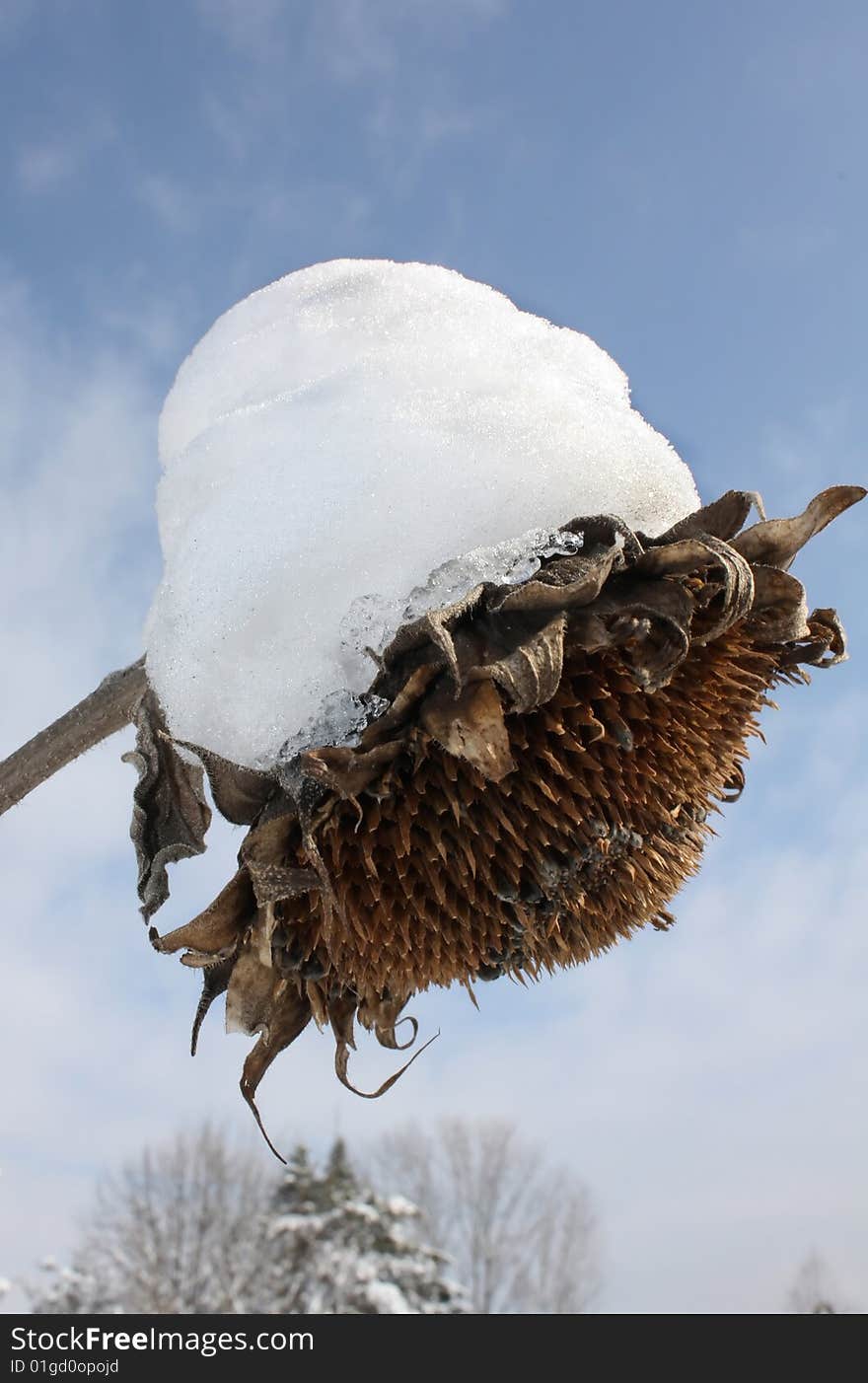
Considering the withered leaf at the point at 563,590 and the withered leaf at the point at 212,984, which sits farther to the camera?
the withered leaf at the point at 212,984

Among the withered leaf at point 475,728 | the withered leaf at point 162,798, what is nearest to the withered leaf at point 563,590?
the withered leaf at point 475,728

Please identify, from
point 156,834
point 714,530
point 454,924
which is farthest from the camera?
point 156,834

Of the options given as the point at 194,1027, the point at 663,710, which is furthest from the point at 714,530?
the point at 194,1027

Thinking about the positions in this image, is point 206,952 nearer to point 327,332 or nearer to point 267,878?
point 267,878

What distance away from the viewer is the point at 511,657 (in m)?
1.87

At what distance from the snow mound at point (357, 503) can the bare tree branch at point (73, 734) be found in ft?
1.25

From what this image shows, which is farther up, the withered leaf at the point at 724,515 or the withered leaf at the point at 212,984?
the withered leaf at the point at 724,515

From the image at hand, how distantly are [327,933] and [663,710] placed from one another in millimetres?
765

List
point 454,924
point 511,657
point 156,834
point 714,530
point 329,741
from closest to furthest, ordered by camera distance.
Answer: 1. point 511,657
2. point 329,741
3. point 714,530
4. point 454,924
5. point 156,834

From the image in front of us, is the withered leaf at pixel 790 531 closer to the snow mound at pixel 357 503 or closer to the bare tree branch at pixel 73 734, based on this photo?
the snow mound at pixel 357 503

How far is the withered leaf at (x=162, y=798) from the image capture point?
244 centimetres

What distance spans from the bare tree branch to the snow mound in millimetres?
382

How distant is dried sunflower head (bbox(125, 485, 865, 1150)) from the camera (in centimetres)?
193

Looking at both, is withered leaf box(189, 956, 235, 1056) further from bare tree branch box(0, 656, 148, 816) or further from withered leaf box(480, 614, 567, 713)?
withered leaf box(480, 614, 567, 713)
